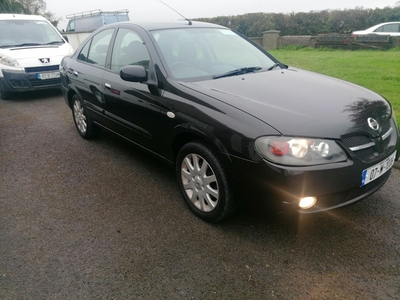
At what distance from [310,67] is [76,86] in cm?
658

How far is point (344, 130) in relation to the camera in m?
2.44

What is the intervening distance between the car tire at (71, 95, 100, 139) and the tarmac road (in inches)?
42.7

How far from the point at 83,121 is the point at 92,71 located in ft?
3.11

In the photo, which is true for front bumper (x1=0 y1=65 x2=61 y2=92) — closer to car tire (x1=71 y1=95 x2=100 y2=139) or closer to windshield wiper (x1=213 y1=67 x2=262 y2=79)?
car tire (x1=71 y1=95 x2=100 y2=139)

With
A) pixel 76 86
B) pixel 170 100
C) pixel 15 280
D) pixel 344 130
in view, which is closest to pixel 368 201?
pixel 344 130

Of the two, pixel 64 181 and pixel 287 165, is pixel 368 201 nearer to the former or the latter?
pixel 287 165

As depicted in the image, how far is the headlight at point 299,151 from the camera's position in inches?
90.9

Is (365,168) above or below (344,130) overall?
below

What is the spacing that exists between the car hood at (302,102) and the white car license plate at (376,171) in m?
0.24

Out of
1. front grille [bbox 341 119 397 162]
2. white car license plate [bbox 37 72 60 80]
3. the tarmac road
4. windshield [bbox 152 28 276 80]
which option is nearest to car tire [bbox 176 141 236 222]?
the tarmac road

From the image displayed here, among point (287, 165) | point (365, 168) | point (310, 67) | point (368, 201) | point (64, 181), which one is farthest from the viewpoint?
point (310, 67)

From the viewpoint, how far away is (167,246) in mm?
2703

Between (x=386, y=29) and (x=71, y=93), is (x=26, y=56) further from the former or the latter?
(x=386, y=29)

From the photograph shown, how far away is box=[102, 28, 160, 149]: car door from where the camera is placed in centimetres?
337
